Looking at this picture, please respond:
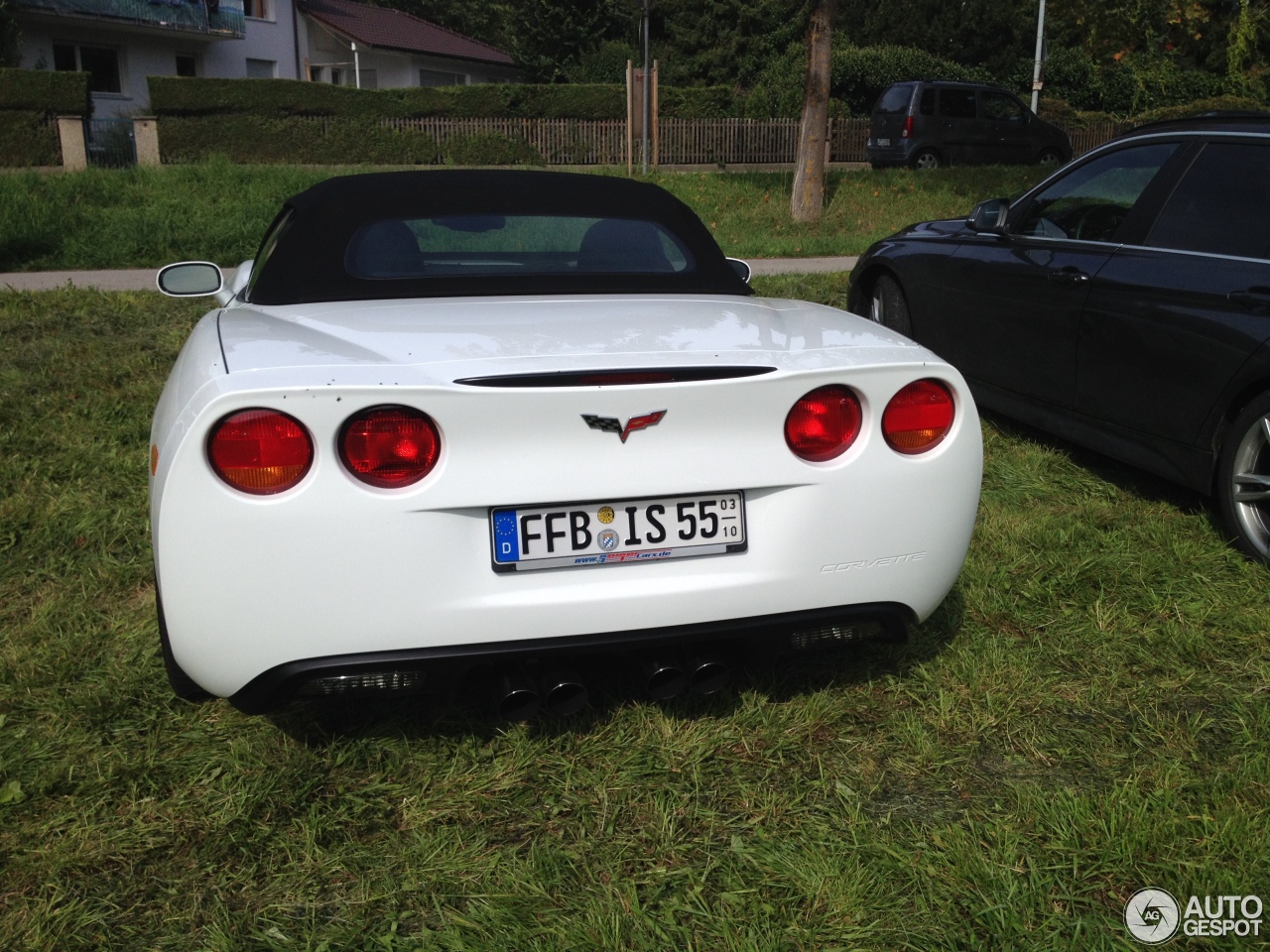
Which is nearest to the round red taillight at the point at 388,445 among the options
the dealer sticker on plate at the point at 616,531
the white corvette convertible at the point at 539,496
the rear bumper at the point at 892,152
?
the white corvette convertible at the point at 539,496

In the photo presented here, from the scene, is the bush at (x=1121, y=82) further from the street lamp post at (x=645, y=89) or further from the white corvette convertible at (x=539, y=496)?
the white corvette convertible at (x=539, y=496)

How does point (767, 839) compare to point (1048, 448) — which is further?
point (1048, 448)

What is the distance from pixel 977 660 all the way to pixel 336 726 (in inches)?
70.7

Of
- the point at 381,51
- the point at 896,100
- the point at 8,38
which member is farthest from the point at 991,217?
the point at 381,51

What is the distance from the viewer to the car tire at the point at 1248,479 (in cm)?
393

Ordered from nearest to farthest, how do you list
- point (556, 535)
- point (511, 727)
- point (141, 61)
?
point (556, 535), point (511, 727), point (141, 61)

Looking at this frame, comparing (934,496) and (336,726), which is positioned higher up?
(934,496)

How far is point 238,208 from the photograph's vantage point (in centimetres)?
1327

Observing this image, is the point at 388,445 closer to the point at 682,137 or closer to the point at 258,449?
the point at 258,449

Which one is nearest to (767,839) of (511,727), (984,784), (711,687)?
(711,687)

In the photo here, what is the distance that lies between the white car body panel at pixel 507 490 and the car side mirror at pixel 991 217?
2.93 metres

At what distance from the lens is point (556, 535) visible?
8.05 ft

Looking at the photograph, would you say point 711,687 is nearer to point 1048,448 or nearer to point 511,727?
A: point 511,727

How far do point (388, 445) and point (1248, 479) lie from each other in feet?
10.1
